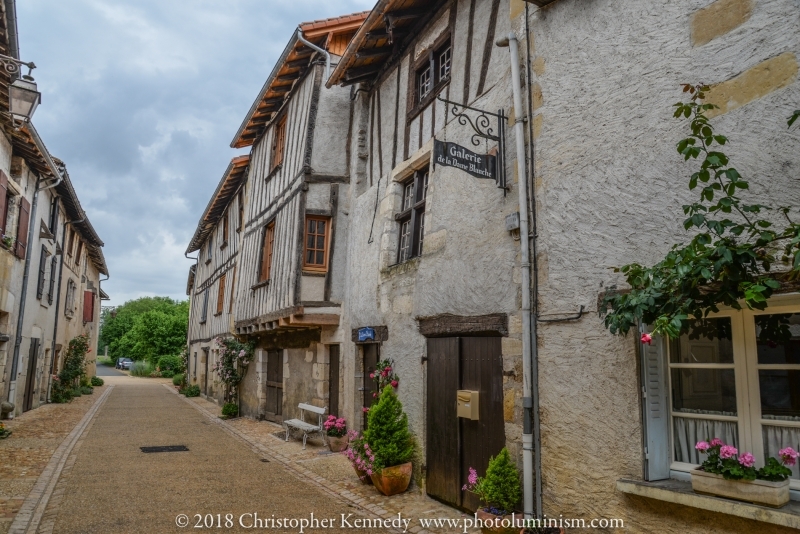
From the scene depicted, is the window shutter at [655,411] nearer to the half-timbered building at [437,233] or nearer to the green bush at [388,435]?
the half-timbered building at [437,233]

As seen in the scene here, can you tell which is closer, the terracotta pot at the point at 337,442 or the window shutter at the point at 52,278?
the terracotta pot at the point at 337,442

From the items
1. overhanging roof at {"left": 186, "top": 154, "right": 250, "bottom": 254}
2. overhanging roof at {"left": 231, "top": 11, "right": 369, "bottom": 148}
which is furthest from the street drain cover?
overhanging roof at {"left": 186, "top": 154, "right": 250, "bottom": 254}

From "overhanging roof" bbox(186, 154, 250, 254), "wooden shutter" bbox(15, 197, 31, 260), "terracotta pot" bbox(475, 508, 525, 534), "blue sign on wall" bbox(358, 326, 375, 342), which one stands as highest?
"overhanging roof" bbox(186, 154, 250, 254)

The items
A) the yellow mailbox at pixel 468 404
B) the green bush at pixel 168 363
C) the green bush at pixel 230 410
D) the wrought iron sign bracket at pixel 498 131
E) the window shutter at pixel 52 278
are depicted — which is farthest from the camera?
the green bush at pixel 168 363

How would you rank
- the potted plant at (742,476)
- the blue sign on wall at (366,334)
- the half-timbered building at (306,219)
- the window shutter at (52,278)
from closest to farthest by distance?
the potted plant at (742,476)
the blue sign on wall at (366,334)
the half-timbered building at (306,219)
the window shutter at (52,278)

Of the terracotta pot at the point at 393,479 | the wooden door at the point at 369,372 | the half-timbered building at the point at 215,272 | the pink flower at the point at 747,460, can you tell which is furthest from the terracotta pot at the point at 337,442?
the half-timbered building at the point at 215,272

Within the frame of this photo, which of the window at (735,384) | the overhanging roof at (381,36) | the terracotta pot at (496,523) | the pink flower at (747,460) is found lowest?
the terracotta pot at (496,523)

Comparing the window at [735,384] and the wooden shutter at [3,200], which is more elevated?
the wooden shutter at [3,200]

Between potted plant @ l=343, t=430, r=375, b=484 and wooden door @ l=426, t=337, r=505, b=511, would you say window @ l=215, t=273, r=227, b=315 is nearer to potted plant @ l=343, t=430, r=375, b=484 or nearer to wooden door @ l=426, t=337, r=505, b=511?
potted plant @ l=343, t=430, r=375, b=484

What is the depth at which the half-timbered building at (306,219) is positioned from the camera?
9.02m

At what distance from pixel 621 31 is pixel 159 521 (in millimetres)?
5379

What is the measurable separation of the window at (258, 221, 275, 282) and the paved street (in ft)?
10.2

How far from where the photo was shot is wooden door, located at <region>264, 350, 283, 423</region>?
11742 mm

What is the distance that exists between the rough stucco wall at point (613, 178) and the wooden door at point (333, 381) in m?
5.20
